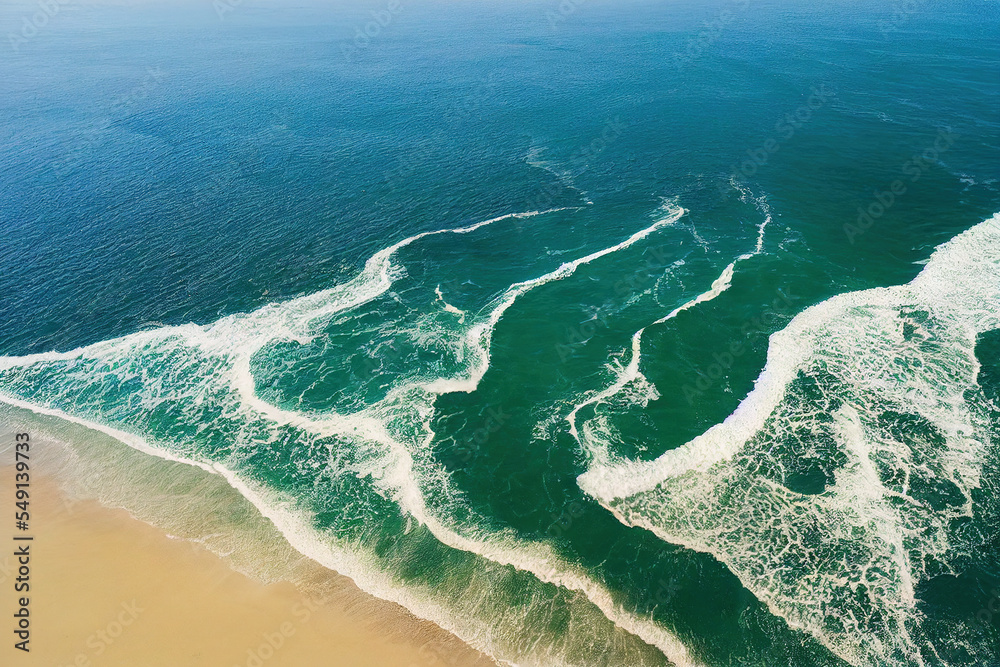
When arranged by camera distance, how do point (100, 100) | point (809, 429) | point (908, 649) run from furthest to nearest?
point (100, 100) → point (809, 429) → point (908, 649)

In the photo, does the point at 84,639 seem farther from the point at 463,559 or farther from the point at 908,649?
the point at 908,649

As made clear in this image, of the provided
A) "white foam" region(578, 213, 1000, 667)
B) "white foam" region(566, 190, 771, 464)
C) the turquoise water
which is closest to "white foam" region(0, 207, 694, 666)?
the turquoise water

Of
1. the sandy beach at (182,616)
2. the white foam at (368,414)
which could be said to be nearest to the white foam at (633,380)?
the white foam at (368,414)

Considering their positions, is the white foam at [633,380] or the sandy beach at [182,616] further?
the white foam at [633,380]

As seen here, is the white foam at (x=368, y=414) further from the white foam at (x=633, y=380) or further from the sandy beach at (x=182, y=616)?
the white foam at (x=633, y=380)

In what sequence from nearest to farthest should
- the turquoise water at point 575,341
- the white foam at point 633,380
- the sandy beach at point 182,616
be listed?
1. the sandy beach at point 182,616
2. the turquoise water at point 575,341
3. the white foam at point 633,380

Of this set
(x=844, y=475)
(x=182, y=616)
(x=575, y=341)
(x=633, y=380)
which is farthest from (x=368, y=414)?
(x=844, y=475)

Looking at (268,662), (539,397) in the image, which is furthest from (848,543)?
(268,662)

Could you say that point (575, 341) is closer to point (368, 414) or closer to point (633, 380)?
point (633, 380)
